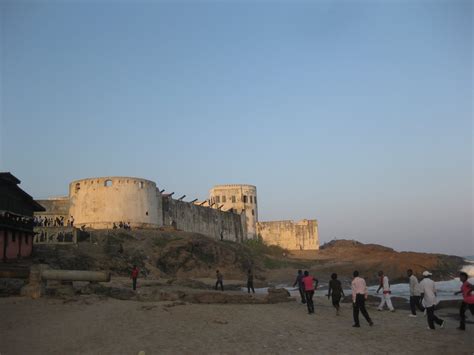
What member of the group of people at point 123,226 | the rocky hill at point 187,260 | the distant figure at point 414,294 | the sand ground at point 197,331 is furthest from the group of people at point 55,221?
the distant figure at point 414,294

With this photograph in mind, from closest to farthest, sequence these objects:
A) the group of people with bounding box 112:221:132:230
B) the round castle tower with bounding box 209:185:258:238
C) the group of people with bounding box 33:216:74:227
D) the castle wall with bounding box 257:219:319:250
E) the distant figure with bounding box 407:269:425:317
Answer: the distant figure with bounding box 407:269:425:317
the group of people with bounding box 112:221:132:230
the group of people with bounding box 33:216:74:227
the round castle tower with bounding box 209:185:258:238
the castle wall with bounding box 257:219:319:250

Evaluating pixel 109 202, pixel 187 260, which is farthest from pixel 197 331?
pixel 109 202

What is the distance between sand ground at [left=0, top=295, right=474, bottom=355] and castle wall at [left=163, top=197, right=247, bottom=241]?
1469 inches

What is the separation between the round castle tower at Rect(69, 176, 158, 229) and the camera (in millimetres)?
46500

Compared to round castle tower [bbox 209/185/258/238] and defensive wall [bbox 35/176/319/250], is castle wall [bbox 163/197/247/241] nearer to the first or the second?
defensive wall [bbox 35/176/319/250]

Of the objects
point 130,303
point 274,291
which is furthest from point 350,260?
point 130,303

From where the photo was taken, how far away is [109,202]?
4669cm

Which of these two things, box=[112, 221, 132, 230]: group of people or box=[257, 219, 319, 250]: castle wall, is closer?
box=[112, 221, 132, 230]: group of people

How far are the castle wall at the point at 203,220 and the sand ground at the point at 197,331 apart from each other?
37.3m

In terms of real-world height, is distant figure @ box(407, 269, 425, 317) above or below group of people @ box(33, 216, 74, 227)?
below

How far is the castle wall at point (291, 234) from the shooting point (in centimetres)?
7112

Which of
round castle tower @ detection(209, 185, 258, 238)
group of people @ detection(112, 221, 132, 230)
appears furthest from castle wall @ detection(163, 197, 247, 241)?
group of people @ detection(112, 221, 132, 230)

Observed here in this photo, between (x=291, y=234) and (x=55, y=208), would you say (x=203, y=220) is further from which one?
(x=291, y=234)

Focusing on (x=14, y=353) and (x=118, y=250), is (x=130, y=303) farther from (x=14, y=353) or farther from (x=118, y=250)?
(x=118, y=250)
